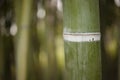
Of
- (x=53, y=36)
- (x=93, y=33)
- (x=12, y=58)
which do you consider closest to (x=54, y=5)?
(x=53, y=36)

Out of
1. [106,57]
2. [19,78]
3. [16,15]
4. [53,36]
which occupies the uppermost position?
[16,15]

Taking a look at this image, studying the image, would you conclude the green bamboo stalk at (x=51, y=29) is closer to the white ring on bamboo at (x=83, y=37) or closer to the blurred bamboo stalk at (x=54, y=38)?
the blurred bamboo stalk at (x=54, y=38)

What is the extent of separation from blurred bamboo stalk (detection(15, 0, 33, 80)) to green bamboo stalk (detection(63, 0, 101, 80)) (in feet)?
1.41

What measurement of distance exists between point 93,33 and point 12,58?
583mm

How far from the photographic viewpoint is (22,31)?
3.74ft

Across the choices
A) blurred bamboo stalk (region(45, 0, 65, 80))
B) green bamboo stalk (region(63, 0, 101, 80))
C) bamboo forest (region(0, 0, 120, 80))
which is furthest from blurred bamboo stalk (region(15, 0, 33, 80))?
green bamboo stalk (region(63, 0, 101, 80))

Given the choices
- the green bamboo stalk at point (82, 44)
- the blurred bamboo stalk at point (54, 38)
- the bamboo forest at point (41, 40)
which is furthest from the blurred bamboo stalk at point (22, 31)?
the green bamboo stalk at point (82, 44)

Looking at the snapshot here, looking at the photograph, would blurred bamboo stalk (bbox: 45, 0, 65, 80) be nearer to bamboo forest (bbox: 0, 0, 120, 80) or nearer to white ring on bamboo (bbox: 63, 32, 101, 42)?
bamboo forest (bbox: 0, 0, 120, 80)

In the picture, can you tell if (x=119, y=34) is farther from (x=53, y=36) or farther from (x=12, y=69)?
(x=12, y=69)

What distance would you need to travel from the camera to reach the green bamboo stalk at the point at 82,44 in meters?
0.70

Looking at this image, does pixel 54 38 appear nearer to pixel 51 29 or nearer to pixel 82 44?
pixel 51 29

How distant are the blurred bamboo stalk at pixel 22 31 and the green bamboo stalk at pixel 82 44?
43 cm

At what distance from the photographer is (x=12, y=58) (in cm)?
115

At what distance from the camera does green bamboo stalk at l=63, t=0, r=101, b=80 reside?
0.70m
